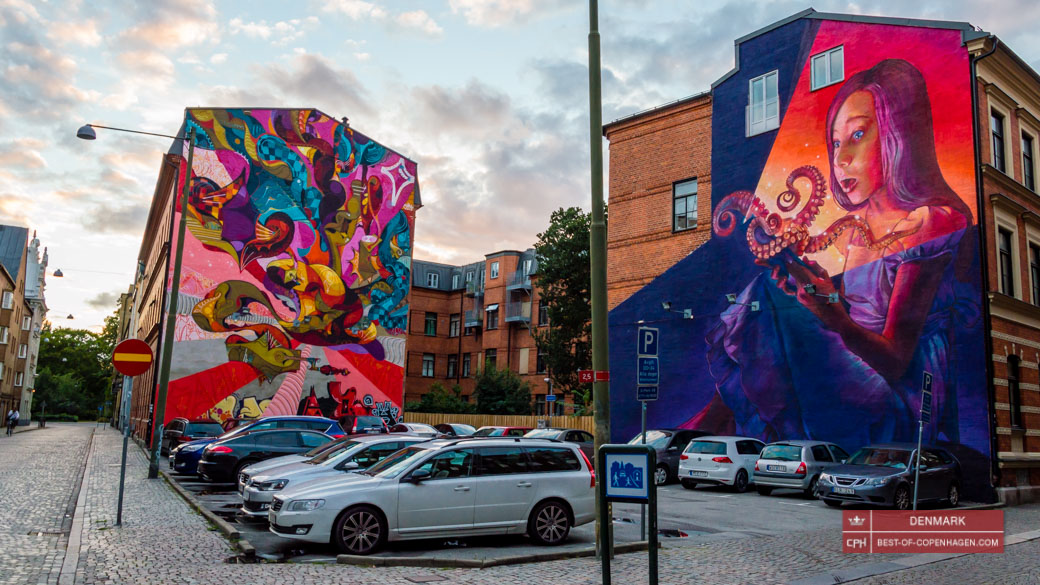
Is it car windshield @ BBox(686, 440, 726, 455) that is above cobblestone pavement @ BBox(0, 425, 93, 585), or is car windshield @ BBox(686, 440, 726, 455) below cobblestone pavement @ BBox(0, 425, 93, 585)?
above

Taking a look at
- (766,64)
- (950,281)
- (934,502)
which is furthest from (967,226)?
(766,64)

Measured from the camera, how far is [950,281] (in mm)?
20516

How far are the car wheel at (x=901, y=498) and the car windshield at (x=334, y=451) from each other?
11602mm

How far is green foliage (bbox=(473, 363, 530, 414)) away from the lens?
155 ft

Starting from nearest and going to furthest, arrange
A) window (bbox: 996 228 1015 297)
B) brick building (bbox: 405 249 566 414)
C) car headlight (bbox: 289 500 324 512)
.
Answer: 1. car headlight (bbox: 289 500 324 512)
2. window (bbox: 996 228 1015 297)
3. brick building (bbox: 405 249 566 414)

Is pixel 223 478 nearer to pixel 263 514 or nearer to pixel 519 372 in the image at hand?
pixel 263 514

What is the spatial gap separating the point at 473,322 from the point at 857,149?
38.0m

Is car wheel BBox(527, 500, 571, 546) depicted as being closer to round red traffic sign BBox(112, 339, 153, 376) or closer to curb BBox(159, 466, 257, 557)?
curb BBox(159, 466, 257, 557)

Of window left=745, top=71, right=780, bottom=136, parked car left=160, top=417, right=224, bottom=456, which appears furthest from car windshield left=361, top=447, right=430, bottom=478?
window left=745, top=71, right=780, bottom=136

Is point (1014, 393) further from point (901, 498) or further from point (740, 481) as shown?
point (740, 481)

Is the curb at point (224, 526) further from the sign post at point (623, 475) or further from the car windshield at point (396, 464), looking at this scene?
the sign post at point (623, 475)

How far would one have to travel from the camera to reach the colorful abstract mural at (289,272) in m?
32.5

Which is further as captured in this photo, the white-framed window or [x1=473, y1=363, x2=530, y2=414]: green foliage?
[x1=473, y1=363, x2=530, y2=414]: green foliage

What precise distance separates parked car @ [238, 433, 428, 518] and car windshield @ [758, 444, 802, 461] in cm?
1032
